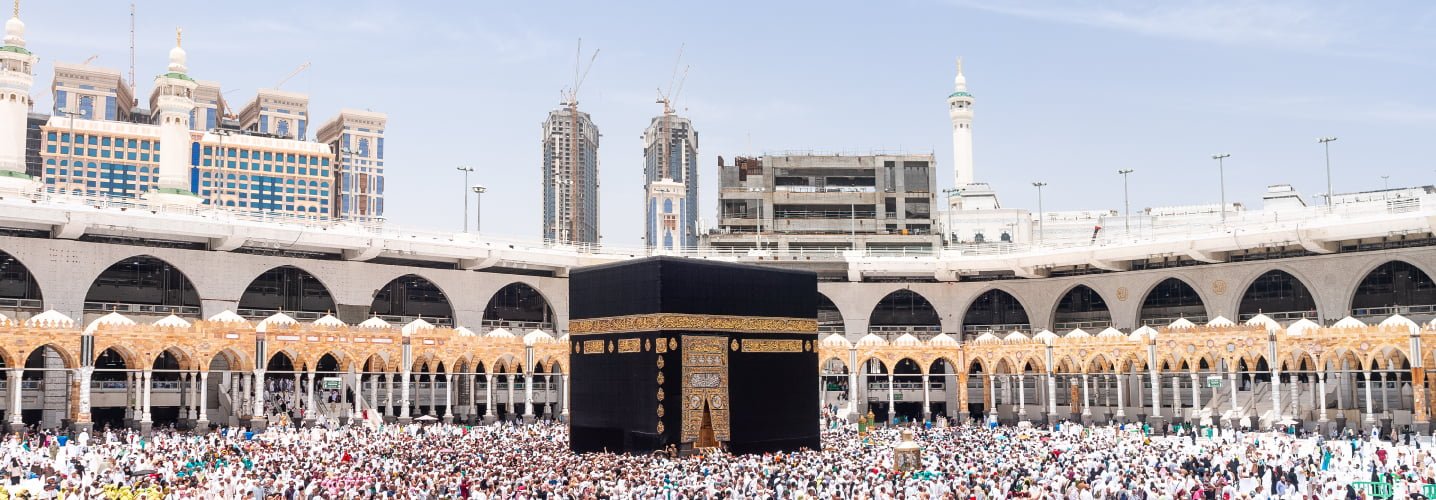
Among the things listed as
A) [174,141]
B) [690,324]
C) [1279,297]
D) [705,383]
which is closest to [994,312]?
[1279,297]

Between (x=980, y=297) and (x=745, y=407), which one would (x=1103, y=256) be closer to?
Result: (x=980, y=297)

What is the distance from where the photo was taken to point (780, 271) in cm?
2731

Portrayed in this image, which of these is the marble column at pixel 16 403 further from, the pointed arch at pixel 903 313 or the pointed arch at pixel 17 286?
the pointed arch at pixel 903 313

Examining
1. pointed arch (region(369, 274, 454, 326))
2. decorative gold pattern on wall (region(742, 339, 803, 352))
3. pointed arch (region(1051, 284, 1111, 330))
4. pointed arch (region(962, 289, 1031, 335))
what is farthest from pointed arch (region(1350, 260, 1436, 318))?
pointed arch (region(369, 274, 454, 326))

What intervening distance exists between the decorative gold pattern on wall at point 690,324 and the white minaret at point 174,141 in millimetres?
23182

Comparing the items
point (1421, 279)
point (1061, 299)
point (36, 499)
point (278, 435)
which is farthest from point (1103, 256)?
point (36, 499)

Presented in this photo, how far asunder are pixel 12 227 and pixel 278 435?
10.4 metres

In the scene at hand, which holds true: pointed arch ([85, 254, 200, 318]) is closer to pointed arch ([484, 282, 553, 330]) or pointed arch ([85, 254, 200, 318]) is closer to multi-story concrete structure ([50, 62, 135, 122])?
pointed arch ([484, 282, 553, 330])

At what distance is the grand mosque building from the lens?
102 feet

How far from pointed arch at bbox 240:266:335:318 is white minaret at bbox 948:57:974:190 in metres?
41.1

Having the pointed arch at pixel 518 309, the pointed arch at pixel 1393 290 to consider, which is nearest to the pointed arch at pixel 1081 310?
the pointed arch at pixel 1393 290

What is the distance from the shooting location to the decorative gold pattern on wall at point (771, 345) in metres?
26.1

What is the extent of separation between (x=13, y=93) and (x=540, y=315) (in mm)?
19620

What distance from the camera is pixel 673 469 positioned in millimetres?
20953
